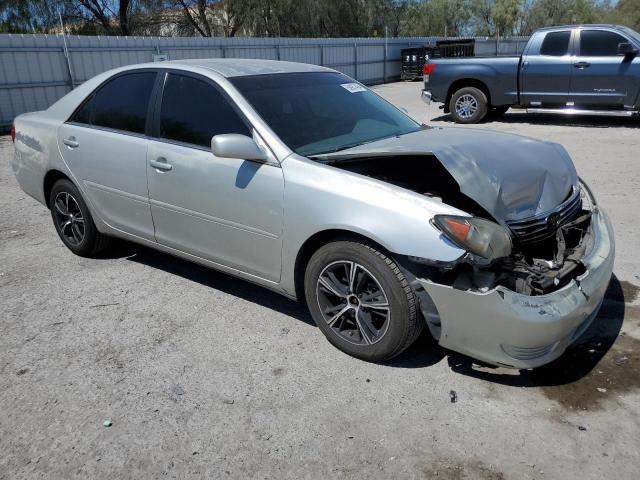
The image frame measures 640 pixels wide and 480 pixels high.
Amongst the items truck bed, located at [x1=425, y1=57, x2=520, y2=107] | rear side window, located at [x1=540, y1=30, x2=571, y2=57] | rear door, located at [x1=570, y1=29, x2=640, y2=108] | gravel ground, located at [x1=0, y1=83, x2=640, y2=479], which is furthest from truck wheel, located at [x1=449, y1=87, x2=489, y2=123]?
gravel ground, located at [x1=0, y1=83, x2=640, y2=479]

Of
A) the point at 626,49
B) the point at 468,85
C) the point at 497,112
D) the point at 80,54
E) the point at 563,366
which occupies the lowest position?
the point at 497,112

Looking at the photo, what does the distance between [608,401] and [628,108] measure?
9.73m

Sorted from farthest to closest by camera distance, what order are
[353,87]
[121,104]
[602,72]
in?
1. [602,72]
2. [353,87]
3. [121,104]

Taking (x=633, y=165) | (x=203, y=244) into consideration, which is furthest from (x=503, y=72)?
(x=203, y=244)

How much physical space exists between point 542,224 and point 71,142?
3681 millimetres

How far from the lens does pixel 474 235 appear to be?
2.72 meters

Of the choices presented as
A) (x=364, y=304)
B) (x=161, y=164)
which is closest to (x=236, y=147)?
(x=161, y=164)

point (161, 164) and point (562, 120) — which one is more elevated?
point (161, 164)

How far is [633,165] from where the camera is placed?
8070 mm

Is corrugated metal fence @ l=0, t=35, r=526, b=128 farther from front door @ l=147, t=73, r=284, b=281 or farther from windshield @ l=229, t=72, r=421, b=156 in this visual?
windshield @ l=229, t=72, r=421, b=156

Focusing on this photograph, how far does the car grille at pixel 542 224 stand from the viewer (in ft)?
10.0

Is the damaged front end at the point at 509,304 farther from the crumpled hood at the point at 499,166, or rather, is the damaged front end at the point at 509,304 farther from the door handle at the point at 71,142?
the door handle at the point at 71,142

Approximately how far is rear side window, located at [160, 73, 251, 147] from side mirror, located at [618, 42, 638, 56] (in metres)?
9.66

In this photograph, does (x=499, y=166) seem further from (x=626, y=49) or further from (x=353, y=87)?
(x=626, y=49)
